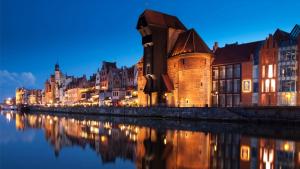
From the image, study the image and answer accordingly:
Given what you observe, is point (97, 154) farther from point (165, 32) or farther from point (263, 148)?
point (165, 32)

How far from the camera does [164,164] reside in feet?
56.3

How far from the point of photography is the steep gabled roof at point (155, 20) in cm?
6562

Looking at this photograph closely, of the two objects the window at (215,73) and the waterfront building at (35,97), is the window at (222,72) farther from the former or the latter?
A: the waterfront building at (35,97)

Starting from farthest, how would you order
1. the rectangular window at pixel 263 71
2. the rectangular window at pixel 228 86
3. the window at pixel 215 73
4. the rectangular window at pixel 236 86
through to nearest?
the window at pixel 215 73 → the rectangular window at pixel 228 86 → the rectangular window at pixel 236 86 → the rectangular window at pixel 263 71

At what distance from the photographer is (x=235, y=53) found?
59688mm

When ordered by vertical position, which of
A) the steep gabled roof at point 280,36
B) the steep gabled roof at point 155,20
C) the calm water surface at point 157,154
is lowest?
the calm water surface at point 157,154

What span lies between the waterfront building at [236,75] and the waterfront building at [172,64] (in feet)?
5.86

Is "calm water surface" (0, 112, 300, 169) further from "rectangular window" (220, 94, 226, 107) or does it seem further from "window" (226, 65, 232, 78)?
"window" (226, 65, 232, 78)

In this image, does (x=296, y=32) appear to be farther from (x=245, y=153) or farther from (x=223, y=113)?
(x=245, y=153)

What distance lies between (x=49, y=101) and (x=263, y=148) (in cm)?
14852

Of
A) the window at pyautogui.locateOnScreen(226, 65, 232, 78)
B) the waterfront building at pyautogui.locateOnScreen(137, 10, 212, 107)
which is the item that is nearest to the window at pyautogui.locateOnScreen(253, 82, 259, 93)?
the window at pyautogui.locateOnScreen(226, 65, 232, 78)

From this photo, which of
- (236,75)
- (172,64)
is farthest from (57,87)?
(236,75)

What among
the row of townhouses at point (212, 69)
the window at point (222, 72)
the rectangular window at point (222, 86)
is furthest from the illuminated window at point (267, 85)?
the window at point (222, 72)

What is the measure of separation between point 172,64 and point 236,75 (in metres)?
13.5
